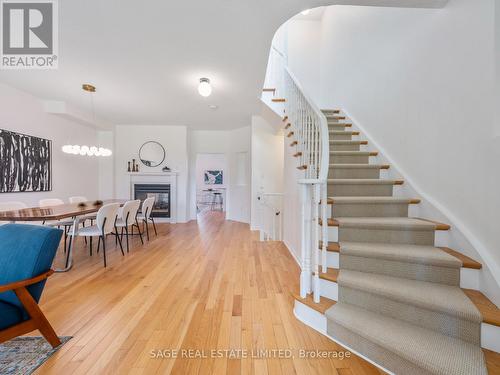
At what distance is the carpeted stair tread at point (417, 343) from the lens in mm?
1108

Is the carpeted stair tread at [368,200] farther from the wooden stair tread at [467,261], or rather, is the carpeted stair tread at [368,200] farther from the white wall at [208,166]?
the white wall at [208,166]

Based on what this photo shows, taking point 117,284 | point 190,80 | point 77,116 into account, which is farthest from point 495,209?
point 77,116

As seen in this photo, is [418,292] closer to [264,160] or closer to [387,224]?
[387,224]

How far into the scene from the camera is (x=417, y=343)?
1247 mm

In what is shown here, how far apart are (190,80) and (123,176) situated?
13.4 ft

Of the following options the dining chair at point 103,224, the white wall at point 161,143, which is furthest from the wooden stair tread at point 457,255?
the white wall at point 161,143

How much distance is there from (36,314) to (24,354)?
33 cm

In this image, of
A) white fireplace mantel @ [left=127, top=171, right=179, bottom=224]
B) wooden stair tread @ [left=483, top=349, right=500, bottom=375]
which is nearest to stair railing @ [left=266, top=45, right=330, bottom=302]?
wooden stair tread @ [left=483, top=349, right=500, bottom=375]

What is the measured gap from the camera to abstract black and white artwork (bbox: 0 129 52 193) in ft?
11.6

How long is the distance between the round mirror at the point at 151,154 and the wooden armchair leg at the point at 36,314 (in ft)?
17.2

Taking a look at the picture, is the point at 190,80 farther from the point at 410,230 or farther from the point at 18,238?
the point at 410,230

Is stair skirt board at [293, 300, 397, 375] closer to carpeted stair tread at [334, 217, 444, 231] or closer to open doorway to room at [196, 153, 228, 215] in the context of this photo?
carpeted stair tread at [334, 217, 444, 231]

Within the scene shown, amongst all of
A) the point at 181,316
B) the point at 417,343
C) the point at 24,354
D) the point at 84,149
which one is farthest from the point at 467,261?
the point at 84,149

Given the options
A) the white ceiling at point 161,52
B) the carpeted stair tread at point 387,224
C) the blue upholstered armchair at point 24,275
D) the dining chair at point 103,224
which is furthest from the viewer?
the dining chair at point 103,224
